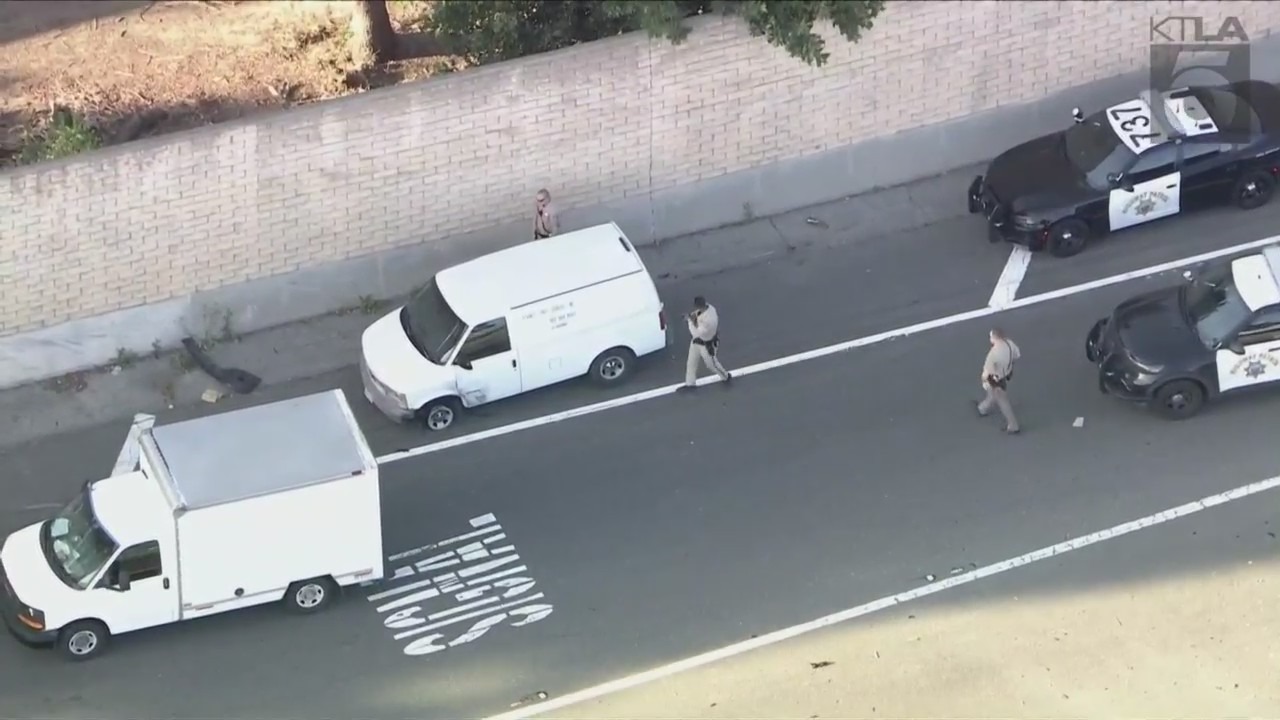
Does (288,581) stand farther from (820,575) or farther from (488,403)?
(820,575)

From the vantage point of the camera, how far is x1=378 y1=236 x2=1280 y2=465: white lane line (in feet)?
64.3

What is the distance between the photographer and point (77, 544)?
667 inches

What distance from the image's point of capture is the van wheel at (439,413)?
19.5 meters

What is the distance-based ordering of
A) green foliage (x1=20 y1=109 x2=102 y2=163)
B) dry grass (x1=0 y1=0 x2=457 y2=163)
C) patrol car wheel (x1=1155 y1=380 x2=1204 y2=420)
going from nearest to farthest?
patrol car wheel (x1=1155 y1=380 x2=1204 y2=420), green foliage (x1=20 y1=109 x2=102 y2=163), dry grass (x1=0 y1=0 x2=457 y2=163)

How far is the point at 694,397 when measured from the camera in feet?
65.8

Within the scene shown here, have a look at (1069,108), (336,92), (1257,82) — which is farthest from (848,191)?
(336,92)

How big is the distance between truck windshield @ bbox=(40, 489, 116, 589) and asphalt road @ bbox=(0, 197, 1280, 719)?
983mm

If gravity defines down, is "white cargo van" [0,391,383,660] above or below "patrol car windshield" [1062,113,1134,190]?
below

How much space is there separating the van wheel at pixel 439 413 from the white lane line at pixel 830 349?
23 centimetres

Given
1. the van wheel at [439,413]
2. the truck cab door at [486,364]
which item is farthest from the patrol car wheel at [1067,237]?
the van wheel at [439,413]

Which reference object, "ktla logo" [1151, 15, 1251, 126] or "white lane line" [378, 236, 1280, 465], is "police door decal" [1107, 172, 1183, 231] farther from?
"ktla logo" [1151, 15, 1251, 126]

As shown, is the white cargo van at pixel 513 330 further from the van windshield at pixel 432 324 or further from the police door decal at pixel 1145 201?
the police door decal at pixel 1145 201

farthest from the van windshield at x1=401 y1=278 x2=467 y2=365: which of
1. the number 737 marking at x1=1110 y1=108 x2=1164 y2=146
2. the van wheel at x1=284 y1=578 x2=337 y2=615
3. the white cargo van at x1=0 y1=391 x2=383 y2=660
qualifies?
the number 737 marking at x1=1110 y1=108 x2=1164 y2=146

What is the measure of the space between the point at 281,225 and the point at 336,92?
9.03ft
